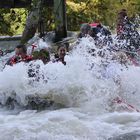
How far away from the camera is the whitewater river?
6172 millimetres

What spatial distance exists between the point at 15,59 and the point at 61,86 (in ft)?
3.91

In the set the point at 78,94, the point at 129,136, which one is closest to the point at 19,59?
the point at 78,94

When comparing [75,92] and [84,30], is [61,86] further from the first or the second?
[84,30]

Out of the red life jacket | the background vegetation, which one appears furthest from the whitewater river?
the background vegetation

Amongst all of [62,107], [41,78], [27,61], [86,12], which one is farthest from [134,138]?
[86,12]

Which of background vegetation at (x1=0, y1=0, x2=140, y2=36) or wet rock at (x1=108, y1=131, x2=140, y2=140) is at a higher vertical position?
background vegetation at (x1=0, y1=0, x2=140, y2=36)

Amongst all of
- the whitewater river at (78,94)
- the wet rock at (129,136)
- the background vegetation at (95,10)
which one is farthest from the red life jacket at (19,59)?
the background vegetation at (95,10)

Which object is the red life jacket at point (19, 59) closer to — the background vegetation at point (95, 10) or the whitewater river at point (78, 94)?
the whitewater river at point (78, 94)

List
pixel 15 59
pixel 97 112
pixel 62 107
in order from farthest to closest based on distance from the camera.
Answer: pixel 15 59 < pixel 62 107 < pixel 97 112

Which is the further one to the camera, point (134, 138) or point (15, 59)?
point (15, 59)

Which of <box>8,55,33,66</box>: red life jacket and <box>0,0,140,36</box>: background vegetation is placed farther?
<box>0,0,140,36</box>: background vegetation

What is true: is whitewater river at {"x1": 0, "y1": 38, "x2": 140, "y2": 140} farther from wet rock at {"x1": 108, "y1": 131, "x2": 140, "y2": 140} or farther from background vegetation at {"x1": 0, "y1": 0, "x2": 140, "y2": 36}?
background vegetation at {"x1": 0, "y1": 0, "x2": 140, "y2": 36}

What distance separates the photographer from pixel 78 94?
7.59m

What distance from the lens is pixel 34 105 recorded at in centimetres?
762
